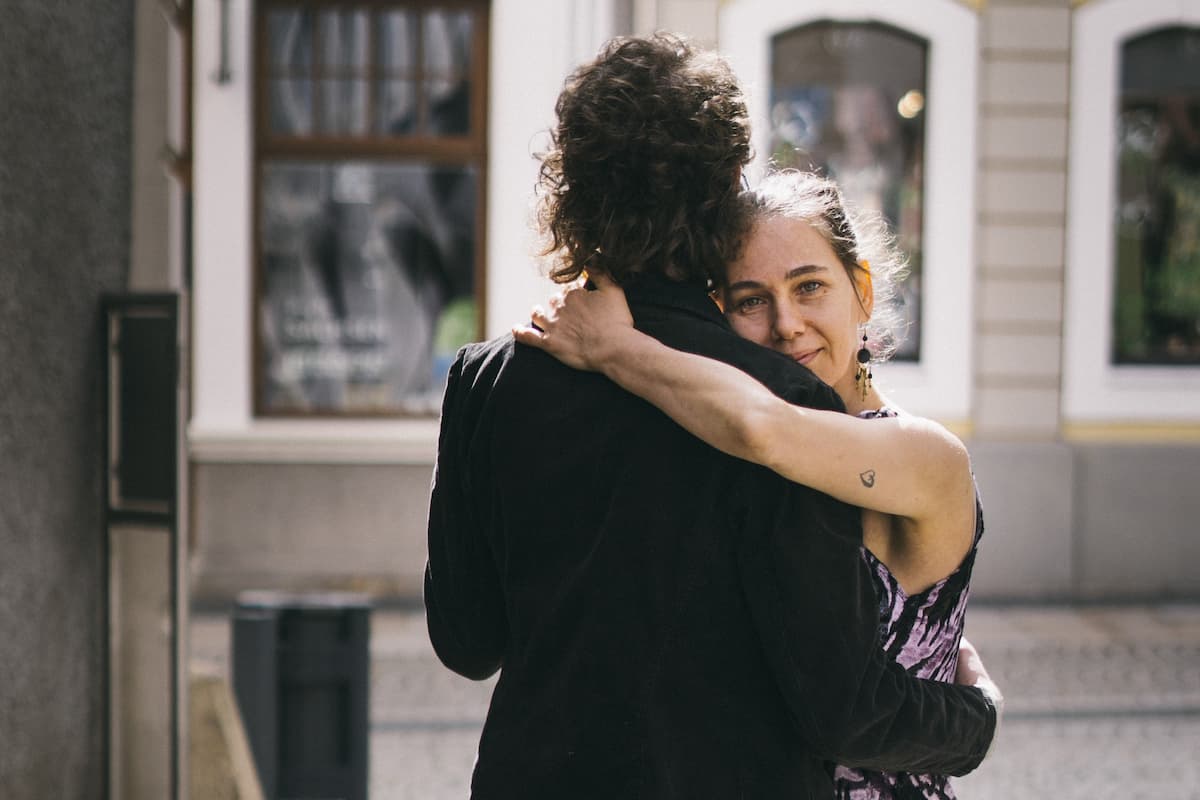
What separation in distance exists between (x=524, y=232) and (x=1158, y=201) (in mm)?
4717

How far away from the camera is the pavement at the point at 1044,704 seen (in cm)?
598

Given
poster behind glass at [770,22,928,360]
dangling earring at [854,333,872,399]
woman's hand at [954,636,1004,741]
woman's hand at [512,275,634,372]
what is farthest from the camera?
poster behind glass at [770,22,928,360]

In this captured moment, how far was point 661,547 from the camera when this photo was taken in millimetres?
1660

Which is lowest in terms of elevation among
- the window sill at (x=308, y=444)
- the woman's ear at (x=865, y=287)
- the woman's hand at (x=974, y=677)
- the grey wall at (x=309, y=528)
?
the grey wall at (x=309, y=528)

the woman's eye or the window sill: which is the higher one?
the woman's eye

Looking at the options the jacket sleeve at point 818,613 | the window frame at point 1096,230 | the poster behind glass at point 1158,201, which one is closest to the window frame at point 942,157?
the window frame at point 1096,230

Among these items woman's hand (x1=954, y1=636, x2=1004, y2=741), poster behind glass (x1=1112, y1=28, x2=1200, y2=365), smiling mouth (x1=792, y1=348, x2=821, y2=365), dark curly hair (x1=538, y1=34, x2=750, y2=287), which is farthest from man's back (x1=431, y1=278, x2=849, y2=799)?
poster behind glass (x1=1112, y1=28, x2=1200, y2=365)

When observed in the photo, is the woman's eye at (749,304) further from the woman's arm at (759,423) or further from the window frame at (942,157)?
the window frame at (942,157)

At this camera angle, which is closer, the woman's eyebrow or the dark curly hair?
the dark curly hair

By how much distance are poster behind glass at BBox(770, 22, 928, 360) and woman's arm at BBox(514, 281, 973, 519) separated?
8238 mm

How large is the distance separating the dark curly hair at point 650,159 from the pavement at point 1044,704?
14.4 ft

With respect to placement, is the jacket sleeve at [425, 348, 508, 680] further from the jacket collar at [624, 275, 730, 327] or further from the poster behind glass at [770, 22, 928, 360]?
the poster behind glass at [770, 22, 928, 360]

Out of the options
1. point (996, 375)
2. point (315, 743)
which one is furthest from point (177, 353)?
point (996, 375)

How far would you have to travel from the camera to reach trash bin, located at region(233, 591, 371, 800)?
294 cm
